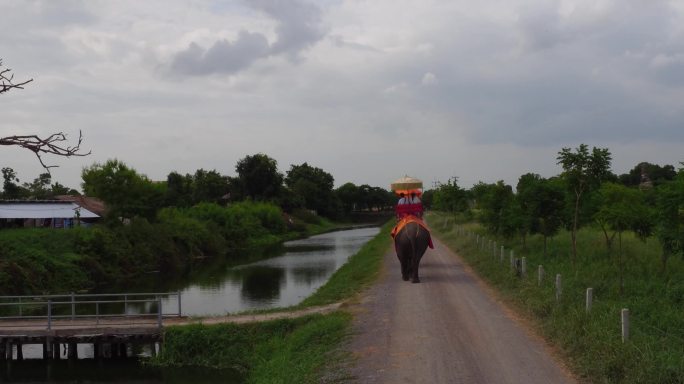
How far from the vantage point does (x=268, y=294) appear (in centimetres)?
3269

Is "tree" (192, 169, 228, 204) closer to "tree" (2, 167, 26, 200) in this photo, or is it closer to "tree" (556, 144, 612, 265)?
"tree" (2, 167, 26, 200)

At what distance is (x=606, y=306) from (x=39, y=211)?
4774 centimetres

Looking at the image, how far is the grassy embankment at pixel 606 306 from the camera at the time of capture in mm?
Answer: 10484

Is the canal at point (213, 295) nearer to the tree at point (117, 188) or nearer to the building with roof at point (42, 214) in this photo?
the tree at point (117, 188)

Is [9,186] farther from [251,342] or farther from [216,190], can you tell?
[251,342]

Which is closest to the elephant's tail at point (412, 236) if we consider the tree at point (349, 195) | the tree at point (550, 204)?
the tree at point (550, 204)

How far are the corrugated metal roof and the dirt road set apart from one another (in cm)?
3792

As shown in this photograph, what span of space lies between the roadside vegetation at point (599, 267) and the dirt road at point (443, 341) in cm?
73

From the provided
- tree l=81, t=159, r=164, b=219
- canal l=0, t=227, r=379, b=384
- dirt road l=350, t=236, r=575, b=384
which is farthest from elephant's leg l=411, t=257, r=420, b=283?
tree l=81, t=159, r=164, b=219

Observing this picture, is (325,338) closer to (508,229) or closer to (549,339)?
(549,339)

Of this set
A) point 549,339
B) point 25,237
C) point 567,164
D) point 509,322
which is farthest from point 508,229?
point 25,237

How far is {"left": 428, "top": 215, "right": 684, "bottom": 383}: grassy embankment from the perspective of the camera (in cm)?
1048

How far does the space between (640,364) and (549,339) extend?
3.58 m

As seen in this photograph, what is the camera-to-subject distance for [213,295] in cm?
3291
